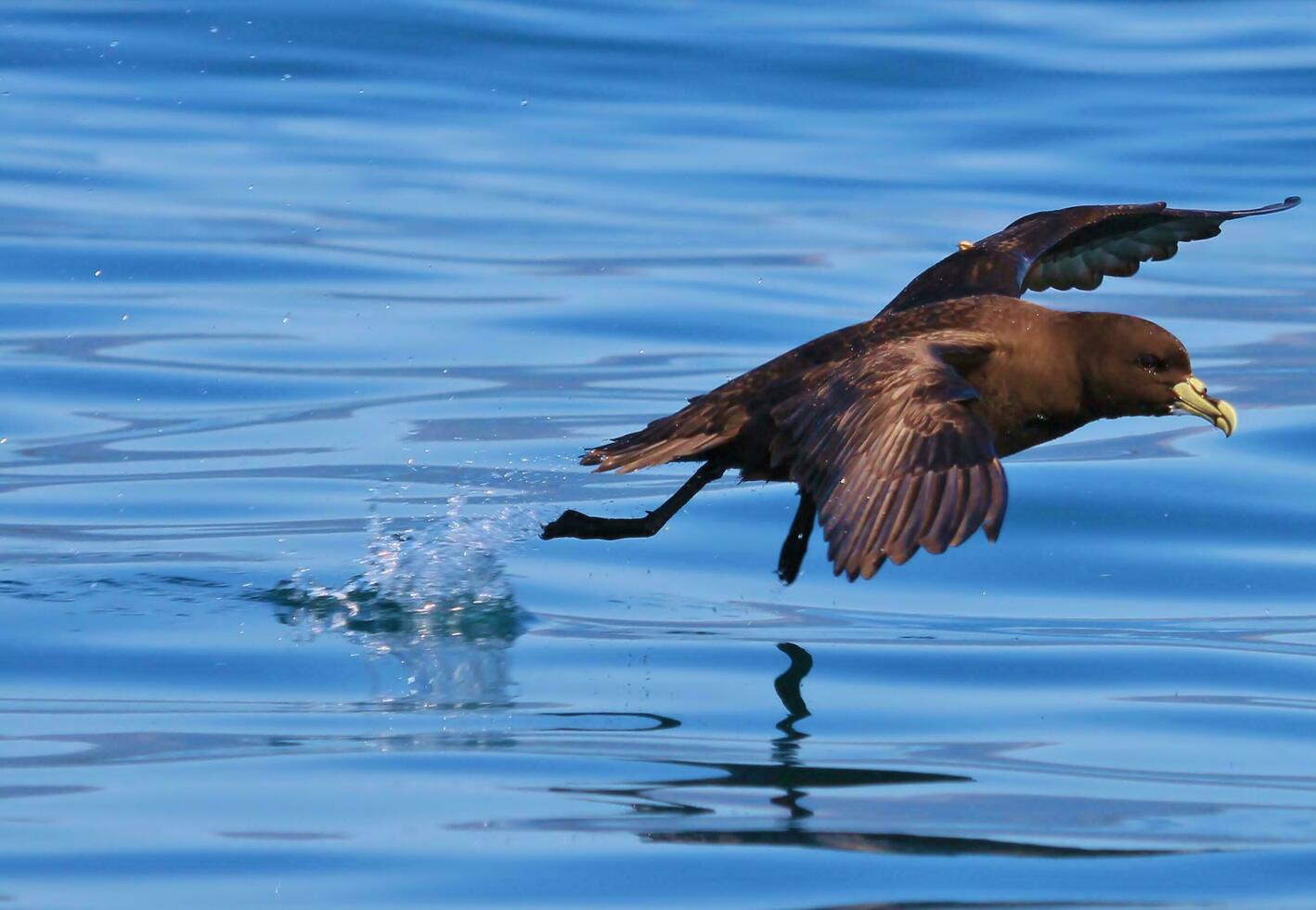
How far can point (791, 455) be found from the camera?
5.85 meters

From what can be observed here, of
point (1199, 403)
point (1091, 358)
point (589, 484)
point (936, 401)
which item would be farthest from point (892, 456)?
point (589, 484)

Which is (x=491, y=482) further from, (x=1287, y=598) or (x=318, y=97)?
(x=318, y=97)

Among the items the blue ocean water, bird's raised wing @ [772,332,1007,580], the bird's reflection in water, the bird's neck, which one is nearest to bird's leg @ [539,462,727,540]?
the blue ocean water

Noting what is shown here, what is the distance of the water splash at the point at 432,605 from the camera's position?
6.00m

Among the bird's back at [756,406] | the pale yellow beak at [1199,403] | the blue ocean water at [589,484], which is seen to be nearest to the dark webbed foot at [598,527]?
the blue ocean water at [589,484]

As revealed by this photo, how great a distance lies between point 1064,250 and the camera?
25.6 ft

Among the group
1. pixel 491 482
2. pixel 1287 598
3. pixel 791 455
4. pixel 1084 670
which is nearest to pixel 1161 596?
pixel 1287 598

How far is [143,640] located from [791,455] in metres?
1.80

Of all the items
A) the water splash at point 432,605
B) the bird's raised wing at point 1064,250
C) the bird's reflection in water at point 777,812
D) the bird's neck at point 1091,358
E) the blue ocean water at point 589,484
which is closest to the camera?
the bird's reflection in water at point 777,812

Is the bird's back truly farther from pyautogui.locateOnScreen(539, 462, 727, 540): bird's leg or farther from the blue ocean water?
the blue ocean water

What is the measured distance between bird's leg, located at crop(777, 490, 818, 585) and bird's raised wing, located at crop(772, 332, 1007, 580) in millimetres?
854

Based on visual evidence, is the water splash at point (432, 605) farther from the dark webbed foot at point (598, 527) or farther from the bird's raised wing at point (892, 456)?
the bird's raised wing at point (892, 456)

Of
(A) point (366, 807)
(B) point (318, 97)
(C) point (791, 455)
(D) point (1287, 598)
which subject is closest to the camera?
(A) point (366, 807)

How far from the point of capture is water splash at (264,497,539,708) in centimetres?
600
